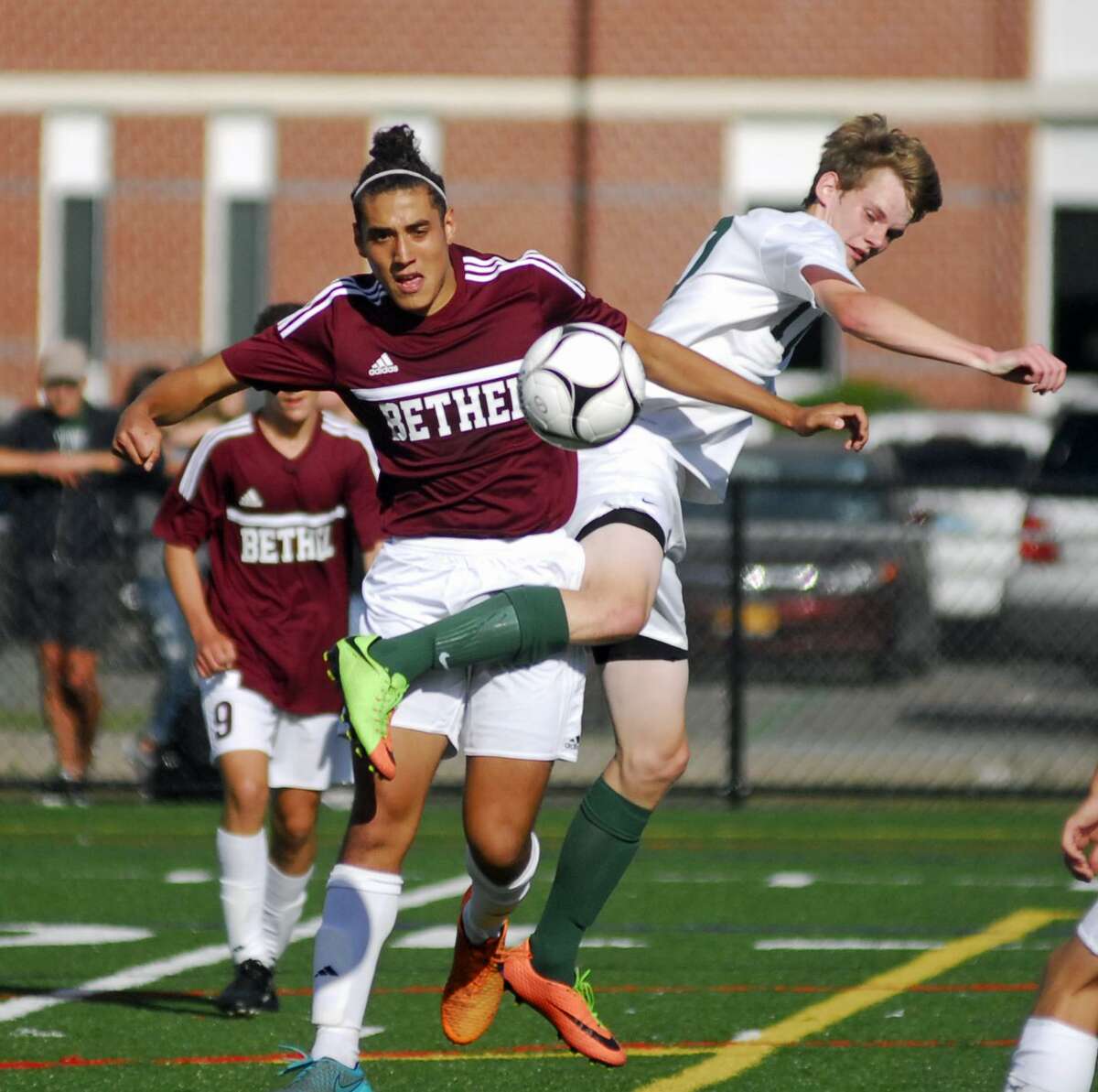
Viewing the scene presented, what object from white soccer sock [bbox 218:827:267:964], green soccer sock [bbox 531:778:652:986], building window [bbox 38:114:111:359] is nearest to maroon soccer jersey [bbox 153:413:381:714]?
white soccer sock [bbox 218:827:267:964]

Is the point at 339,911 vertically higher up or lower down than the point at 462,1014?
higher up

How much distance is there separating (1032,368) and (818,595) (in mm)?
7206

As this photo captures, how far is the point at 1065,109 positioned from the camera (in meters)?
26.7

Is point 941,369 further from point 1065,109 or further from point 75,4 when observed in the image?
point 75,4

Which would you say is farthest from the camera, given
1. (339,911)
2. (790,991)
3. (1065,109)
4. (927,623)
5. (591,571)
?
(1065,109)

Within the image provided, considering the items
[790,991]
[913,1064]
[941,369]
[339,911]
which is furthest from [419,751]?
[941,369]

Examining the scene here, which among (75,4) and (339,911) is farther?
(75,4)

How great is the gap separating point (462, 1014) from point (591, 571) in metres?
1.23

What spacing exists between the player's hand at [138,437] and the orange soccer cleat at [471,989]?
4.76 feet

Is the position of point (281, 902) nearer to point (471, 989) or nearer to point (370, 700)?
point (471, 989)

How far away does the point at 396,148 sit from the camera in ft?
16.8

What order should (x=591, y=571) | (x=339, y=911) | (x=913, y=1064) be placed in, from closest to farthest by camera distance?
(x=339, y=911) < (x=591, y=571) < (x=913, y=1064)

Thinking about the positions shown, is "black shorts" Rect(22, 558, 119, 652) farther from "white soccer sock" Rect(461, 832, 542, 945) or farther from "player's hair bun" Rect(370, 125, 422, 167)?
"player's hair bun" Rect(370, 125, 422, 167)

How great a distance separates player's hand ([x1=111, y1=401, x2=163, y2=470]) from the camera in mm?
5004
